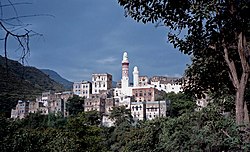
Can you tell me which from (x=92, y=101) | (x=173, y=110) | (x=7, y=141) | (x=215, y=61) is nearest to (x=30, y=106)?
(x=92, y=101)

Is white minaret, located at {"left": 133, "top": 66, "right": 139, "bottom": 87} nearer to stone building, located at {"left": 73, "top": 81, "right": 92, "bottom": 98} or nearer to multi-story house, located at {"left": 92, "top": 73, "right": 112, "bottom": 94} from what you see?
multi-story house, located at {"left": 92, "top": 73, "right": 112, "bottom": 94}

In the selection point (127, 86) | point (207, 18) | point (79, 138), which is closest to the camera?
point (207, 18)

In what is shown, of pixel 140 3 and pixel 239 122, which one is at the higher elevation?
pixel 140 3

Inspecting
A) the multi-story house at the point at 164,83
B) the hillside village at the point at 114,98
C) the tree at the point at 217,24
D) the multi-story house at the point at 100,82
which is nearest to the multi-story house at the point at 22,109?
the hillside village at the point at 114,98

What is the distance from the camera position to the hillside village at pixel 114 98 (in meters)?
49.2

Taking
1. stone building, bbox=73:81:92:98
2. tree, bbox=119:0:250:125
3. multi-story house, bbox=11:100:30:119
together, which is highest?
stone building, bbox=73:81:92:98

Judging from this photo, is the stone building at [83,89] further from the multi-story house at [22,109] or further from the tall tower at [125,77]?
the multi-story house at [22,109]

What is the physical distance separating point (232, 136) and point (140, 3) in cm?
164

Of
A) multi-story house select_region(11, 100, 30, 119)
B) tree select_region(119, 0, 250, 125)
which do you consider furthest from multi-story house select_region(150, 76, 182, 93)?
tree select_region(119, 0, 250, 125)

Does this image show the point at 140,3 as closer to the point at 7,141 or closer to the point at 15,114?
the point at 7,141

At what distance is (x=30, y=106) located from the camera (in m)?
55.2

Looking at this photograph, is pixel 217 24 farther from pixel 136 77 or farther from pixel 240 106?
pixel 136 77

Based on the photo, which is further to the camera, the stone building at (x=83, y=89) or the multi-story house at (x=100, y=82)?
the multi-story house at (x=100, y=82)

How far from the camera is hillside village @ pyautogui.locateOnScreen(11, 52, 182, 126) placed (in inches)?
1935
